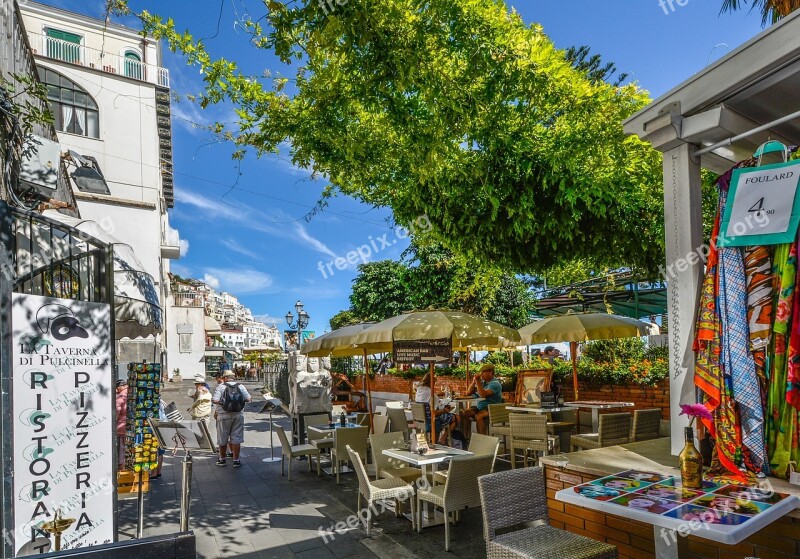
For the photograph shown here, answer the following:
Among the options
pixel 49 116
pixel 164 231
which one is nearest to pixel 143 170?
pixel 164 231

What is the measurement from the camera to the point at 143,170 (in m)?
22.8

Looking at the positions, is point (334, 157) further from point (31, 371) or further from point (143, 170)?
point (143, 170)

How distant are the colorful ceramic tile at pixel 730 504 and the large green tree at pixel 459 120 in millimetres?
4112

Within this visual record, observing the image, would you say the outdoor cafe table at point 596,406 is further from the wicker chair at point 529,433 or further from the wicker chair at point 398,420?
Answer: the wicker chair at point 398,420

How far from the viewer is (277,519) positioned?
6.11 metres

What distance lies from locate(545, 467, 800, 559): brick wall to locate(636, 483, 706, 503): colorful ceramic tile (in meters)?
0.44

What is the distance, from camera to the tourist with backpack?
9.23 meters

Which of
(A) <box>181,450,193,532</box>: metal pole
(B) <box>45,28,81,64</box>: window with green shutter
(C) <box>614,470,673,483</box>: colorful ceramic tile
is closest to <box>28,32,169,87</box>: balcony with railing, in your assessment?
(B) <box>45,28,81,64</box>: window with green shutter

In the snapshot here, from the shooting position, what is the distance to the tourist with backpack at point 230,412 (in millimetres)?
9234

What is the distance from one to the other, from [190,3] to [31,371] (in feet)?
18.6

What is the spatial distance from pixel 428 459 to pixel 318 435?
3.79 metres

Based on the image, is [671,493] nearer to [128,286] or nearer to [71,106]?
[128,286]

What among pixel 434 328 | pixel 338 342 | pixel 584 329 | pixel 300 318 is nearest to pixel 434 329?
pixel 434 328

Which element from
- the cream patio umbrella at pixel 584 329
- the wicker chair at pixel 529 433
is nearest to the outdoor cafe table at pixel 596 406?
the cream patio umbrella at pixel 584 329
